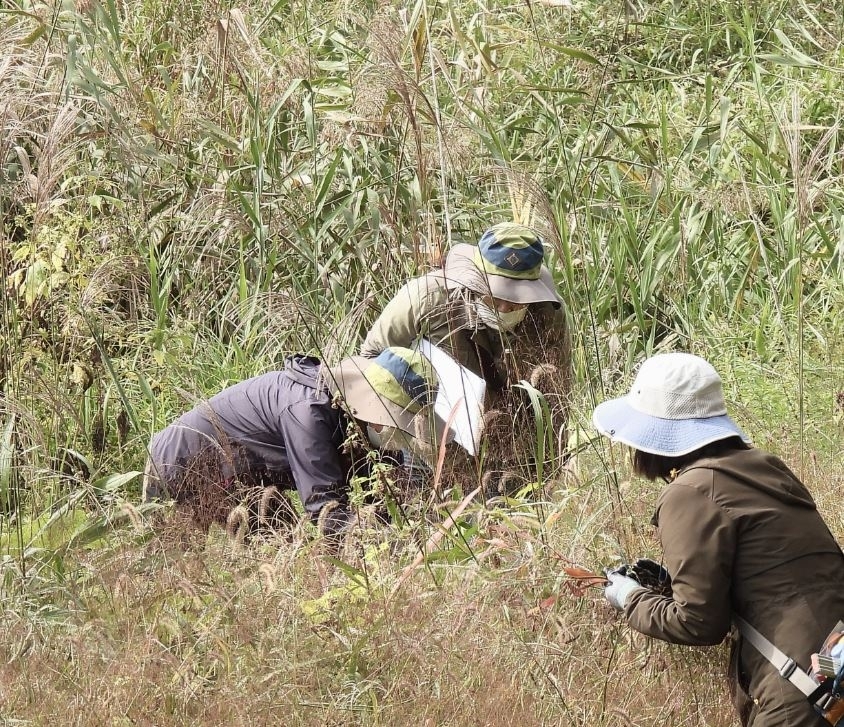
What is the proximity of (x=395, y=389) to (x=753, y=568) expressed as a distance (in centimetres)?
129

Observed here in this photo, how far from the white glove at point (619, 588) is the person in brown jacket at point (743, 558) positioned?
0.09 metres

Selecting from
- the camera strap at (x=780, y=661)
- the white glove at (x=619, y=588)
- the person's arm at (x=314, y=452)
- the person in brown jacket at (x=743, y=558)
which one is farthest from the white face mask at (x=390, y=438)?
the camera strap at (x=780, y=661)

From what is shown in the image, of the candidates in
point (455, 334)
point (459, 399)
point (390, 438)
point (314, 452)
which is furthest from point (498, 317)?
point (314, 452)

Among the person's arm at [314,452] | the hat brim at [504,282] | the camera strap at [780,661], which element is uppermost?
the hat brim at [504,282]

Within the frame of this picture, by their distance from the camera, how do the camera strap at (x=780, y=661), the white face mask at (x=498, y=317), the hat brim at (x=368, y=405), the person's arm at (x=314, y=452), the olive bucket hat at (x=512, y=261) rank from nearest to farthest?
1. the camera strap at (x=780, y=661)
2. the white face mask at (x=498, y=317)
3. the hat brim at (x=368, y=405)
4. the person's arm at (x=314, y=452)
5. the olive bucket hat at (x=512, y=261)

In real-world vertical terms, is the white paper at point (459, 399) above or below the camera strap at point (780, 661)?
above

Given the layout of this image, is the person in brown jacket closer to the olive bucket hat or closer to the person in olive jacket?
the person in olive jacket

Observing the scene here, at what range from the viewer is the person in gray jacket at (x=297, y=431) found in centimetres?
313

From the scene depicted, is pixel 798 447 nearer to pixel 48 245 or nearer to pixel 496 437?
pixel 496 437

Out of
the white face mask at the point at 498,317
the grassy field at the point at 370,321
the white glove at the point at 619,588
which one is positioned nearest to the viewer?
the white glove at the point at 619,588

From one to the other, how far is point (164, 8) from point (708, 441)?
16.4ft

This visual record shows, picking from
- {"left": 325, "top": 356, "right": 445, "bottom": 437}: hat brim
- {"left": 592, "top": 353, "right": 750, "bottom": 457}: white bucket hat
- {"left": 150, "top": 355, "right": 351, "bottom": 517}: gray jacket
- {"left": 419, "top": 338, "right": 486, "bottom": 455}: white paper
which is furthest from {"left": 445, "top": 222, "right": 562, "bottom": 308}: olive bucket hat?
{"left": 592, "top": 353, "right": 750, "bottom": 457}: white bucket hat

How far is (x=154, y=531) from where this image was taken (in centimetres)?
286

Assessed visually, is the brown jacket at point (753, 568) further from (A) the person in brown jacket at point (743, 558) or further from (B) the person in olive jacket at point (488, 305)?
(B) the person in olive jacket at point (488, 305)
